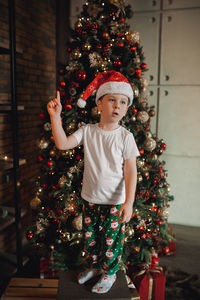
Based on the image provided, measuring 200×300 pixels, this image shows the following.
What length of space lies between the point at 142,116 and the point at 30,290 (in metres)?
1.58

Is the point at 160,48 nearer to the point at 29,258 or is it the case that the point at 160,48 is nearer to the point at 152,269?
the point at 152,269

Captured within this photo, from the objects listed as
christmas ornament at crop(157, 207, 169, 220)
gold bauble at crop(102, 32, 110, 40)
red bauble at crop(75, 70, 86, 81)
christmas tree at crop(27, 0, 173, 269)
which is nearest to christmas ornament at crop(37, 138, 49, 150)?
christmas tree at crop(27, 0, 173, 269)

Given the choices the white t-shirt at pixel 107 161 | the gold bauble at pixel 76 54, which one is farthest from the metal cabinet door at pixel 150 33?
the white t-shirt at pixel 107 161

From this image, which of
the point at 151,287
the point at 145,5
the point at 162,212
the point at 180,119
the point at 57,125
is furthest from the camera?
the point at 180,119

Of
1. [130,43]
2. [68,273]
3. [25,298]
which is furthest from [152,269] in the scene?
[130,43]

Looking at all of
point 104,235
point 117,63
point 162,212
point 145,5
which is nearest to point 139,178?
point 162,212

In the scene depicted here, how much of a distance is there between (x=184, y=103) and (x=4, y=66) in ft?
6.81

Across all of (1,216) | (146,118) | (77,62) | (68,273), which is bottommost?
(68,273)

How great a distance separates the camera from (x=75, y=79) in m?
2.19

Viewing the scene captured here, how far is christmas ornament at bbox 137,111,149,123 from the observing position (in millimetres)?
2219

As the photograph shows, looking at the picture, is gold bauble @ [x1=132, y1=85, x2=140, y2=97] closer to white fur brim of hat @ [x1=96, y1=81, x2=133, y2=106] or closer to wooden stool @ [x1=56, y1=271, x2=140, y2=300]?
white fur brim of hat @ [x1=96, y1=81, x2=133, y2=106]

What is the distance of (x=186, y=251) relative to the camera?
2906 mm

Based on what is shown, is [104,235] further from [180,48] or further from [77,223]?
[180,48]

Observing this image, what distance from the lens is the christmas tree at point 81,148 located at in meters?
2.14
